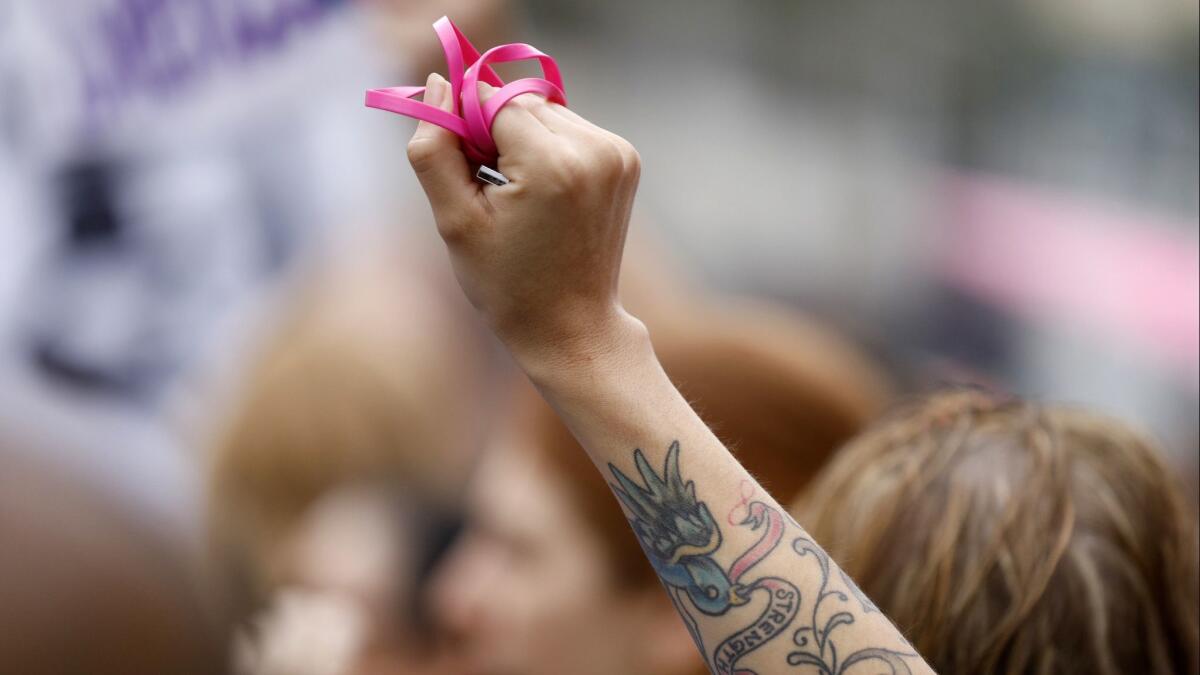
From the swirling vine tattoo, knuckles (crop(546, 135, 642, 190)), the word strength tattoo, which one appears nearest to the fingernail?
knuckles (crop(546, 135, 642, 190))

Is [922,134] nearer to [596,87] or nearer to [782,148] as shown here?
[782,148]

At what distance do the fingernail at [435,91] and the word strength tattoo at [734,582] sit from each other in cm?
26

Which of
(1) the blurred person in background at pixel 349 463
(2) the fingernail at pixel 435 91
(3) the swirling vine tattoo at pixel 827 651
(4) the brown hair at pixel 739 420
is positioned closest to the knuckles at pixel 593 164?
(2) the fingernail at pixel 435 91

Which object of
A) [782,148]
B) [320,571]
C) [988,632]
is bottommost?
[320,571]

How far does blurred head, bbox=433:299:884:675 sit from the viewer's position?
1312 mm

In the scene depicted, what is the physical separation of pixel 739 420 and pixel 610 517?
0.20 metres

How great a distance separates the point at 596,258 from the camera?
2.24ft

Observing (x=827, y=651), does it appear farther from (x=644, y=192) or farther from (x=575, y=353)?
(x=644, y=192)

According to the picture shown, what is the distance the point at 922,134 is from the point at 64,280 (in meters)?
1.85

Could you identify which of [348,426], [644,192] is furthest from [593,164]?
[644,192]

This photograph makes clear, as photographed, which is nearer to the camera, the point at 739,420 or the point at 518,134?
the point at 518,134

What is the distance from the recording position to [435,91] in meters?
0.71

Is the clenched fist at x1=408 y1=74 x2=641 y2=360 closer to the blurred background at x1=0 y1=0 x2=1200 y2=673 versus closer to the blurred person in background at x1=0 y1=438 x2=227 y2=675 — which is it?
the blurred person in background at x1=0 y1=438 x2=227 y2=675

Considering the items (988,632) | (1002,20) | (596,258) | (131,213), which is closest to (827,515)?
(988,632)
